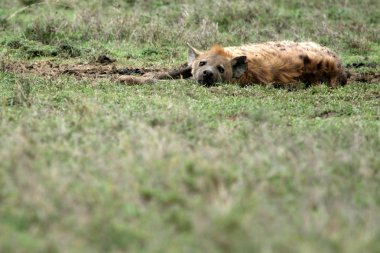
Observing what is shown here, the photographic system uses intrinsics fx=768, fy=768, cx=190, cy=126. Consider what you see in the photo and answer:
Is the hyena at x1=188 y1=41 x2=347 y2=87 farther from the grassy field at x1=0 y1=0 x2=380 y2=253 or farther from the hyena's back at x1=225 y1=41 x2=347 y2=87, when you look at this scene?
the grassy field at x1=0 y1=0 x2=380 y2=253

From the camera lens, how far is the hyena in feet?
29.6

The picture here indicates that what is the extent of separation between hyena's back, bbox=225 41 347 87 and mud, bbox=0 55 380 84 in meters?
0.49

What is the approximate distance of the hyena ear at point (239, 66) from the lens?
8.94 metres

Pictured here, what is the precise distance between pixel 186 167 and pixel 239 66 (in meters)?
5.03

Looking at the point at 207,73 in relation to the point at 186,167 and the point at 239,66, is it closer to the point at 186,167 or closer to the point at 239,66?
the point at 239,66

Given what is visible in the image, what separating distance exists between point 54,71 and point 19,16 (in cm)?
420

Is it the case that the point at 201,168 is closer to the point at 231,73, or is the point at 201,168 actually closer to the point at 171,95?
the point at 171,95

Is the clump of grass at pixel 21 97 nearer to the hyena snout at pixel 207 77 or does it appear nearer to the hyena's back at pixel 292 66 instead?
the hyena snout at pixel 207 77

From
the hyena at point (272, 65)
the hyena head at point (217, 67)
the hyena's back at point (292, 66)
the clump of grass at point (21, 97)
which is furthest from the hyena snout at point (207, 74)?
the clump of grass at point (21, 97)

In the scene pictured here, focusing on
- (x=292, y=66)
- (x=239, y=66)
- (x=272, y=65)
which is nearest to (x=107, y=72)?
(x=239, y=66)

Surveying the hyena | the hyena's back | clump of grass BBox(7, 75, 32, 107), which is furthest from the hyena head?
clump of grass BBox(7, 75, 32, 107)

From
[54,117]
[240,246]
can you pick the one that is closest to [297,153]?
[240,246]

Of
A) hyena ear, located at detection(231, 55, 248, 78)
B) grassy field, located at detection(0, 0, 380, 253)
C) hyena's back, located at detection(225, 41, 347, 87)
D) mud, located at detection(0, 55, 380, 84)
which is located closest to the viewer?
grassy field, located at detection(0, 0, 380, 253)

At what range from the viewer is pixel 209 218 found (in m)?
3.48
